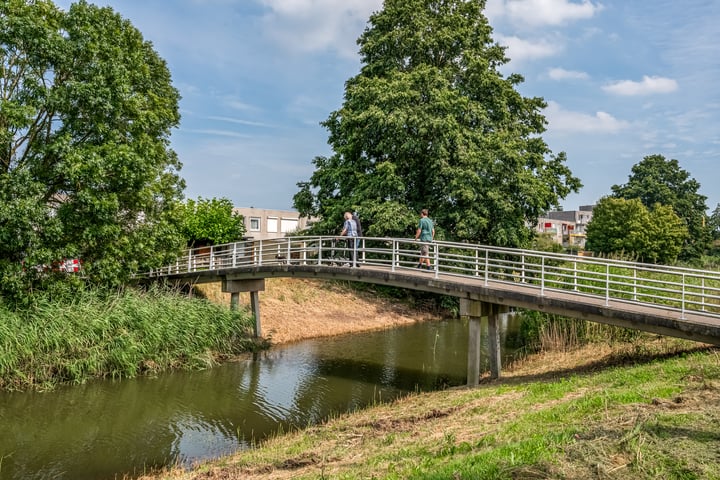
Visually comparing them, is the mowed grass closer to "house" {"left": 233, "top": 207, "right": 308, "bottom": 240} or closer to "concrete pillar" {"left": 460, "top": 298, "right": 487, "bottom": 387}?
"concrete pillar" {"left": 460, "top": 298, "right": 487, "bottom": 387}

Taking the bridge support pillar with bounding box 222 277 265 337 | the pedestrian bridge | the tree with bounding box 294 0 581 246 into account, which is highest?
the tree with bounding box 294 0 581 246

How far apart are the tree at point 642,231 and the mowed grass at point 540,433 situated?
141 feet

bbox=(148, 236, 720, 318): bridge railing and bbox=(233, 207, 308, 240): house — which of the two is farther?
bbox=(233, 207, 308, 240): house

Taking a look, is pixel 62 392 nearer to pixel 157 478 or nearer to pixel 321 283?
pixel 157 478

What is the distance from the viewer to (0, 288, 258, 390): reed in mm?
13148

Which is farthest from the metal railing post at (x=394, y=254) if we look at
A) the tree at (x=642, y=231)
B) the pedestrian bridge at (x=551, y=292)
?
the tree at (x=642, y=231)

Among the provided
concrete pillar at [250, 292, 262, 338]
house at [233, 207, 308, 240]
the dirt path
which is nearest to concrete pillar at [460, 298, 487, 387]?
the dirt path

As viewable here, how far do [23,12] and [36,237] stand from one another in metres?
6.43

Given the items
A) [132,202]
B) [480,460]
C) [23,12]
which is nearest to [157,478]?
[480,460]

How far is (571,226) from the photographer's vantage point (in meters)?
94.4

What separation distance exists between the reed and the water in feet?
1.70

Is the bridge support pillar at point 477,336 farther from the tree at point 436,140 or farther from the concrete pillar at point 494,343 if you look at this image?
the tree at point 436,140

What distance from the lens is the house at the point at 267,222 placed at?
161ft

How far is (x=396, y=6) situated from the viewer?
84.3 ft
